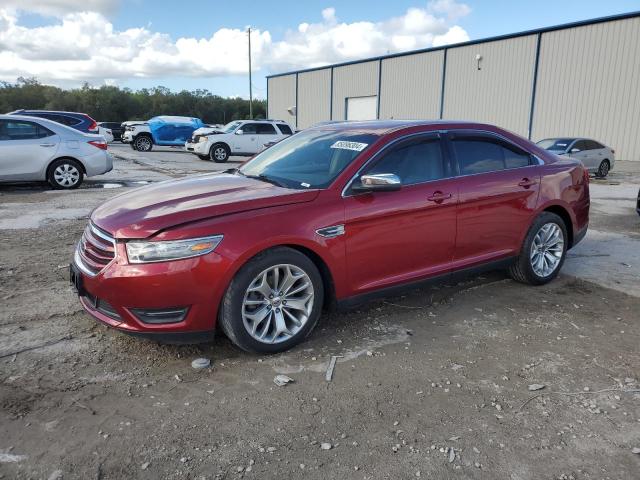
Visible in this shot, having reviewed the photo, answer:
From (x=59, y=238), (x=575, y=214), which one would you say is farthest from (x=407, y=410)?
(x=59, y=238)

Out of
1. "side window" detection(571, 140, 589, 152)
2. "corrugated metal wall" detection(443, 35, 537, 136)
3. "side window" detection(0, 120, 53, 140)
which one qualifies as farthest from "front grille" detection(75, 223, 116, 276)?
"corrugated metal wall" detection(443, 35, 537, 136)

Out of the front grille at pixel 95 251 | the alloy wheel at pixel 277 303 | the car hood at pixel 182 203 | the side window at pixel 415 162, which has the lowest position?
the alloy wheel at pixel 277 303

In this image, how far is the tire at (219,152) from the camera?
2095 cm

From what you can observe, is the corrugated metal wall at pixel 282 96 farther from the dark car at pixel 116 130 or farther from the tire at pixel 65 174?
the tire at pixel 65 174

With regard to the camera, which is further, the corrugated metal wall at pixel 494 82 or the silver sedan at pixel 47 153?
the corrugated metal wall at pixel 494 82

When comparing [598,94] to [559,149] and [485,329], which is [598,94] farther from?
[485,329]

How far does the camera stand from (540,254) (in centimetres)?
523

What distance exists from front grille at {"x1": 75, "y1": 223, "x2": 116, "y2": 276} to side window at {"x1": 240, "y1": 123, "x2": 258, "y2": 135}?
60.3 ft

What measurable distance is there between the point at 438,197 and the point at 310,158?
3.65 feet

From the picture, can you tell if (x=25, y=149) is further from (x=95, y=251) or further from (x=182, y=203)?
(x=182, y=203)

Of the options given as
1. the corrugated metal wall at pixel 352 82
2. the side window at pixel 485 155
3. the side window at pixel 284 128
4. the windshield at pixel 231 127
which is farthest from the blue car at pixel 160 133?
the side window at pixel 485 155

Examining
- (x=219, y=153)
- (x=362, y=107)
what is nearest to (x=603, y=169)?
(x=219, y=153)

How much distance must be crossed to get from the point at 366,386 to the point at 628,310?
284cm

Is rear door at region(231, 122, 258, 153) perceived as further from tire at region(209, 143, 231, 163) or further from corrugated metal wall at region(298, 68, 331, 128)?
corrugated metal wall at region(298, 68, 331, 128)
